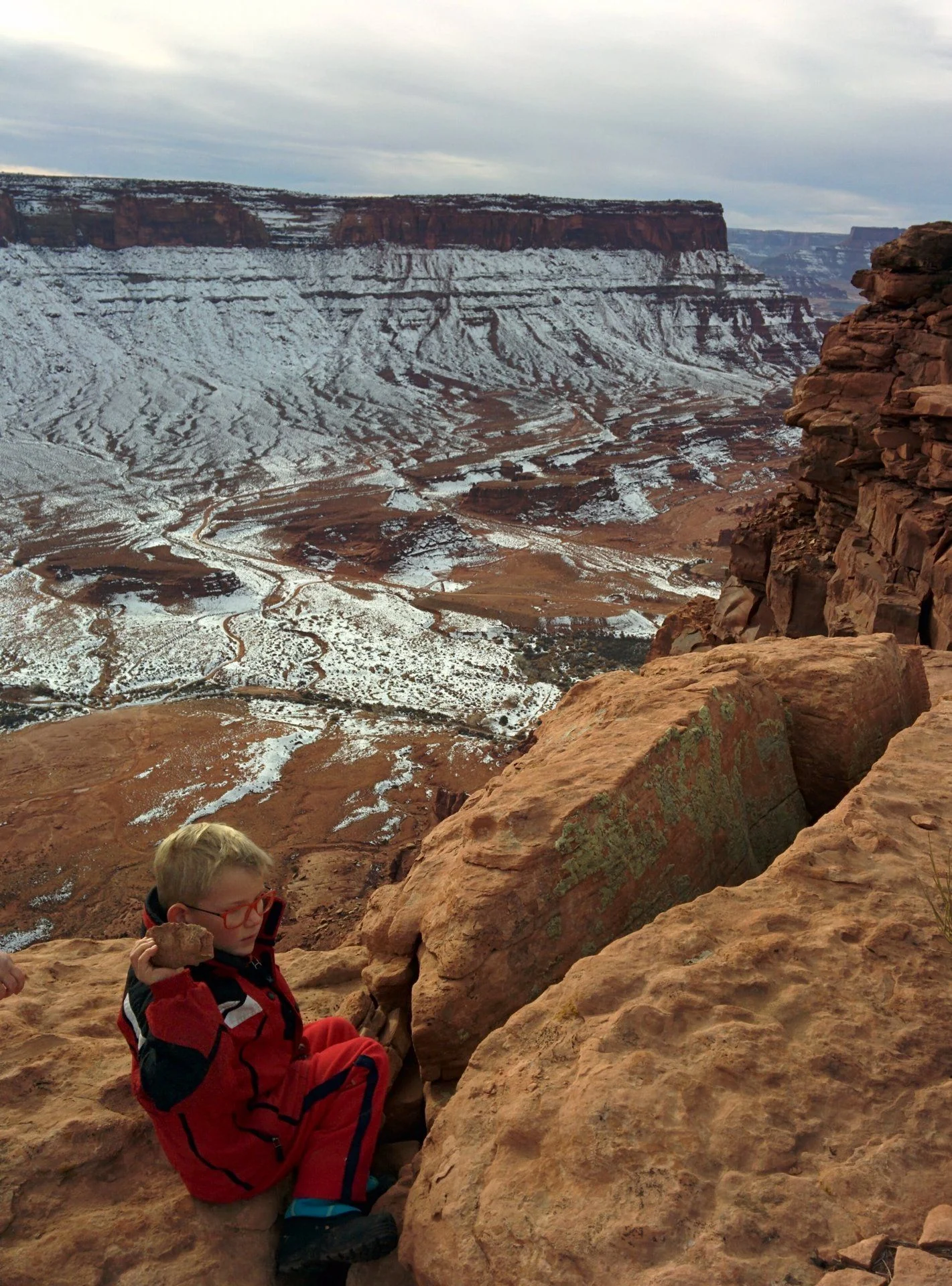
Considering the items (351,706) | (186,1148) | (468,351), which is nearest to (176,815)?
(351,706)

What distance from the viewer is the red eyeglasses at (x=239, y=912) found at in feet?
8.25

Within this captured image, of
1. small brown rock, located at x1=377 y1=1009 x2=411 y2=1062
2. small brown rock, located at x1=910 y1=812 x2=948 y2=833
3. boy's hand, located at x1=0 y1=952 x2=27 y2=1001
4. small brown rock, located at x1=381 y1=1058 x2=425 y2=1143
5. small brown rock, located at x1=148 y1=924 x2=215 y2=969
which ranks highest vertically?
small brown rock, located at x1=910 y1=812 x2=948 y2=833

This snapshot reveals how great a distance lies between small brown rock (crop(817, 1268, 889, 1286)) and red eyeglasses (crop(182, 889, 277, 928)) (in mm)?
1631

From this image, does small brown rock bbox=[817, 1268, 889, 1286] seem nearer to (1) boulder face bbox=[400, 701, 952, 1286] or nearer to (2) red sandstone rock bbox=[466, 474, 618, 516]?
(1) boulder face bbox=[400, 701, 952, 1286]

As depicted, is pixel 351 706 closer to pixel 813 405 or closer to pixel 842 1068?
pixel 813 405

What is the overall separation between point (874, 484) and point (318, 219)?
3078 inches

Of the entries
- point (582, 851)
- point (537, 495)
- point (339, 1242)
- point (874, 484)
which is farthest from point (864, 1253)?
point (537, 495)

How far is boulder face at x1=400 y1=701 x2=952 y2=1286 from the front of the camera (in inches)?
76.7

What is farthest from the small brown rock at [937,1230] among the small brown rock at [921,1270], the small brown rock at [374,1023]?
the small brown rock at [374,1023]

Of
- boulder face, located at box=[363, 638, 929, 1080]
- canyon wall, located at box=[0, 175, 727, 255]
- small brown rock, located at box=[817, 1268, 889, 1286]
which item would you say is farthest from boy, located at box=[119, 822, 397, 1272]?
canyon wall, located at box=[0, 175, 727, 255]

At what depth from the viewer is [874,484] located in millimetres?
10820

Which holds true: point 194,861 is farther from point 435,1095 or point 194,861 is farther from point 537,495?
point 537,495

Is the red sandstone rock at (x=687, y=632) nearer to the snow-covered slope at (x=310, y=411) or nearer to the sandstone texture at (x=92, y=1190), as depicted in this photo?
the snow-covered slope at (x=310, y=411)

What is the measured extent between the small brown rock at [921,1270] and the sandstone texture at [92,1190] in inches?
49.7
